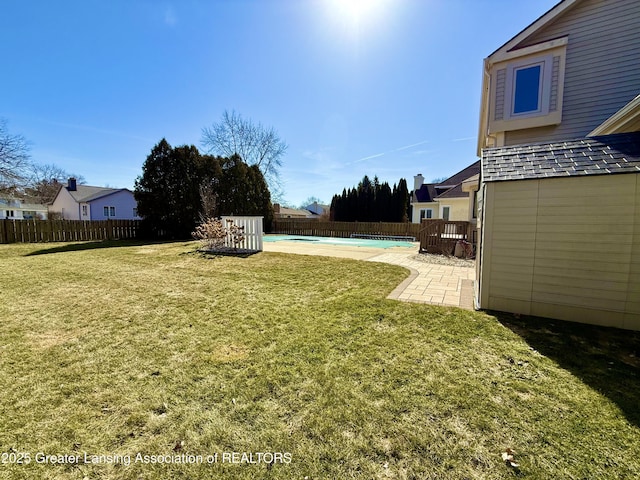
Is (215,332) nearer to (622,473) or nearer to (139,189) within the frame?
(622,473)

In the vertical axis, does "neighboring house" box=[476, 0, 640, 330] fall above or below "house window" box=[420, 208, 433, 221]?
below

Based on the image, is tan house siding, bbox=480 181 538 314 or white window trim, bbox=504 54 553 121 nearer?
tan house siding, bbox=480 181 538 314

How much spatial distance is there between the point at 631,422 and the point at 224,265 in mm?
7800

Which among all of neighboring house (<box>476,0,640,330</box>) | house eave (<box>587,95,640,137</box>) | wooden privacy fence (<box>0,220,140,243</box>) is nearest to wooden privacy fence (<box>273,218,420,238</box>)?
wooden privacy fence (<box>0,220,140,243</box>)

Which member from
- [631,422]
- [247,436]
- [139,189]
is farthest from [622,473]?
[139,189]

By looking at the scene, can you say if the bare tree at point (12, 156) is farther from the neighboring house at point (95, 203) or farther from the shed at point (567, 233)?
the shed at point (567, 233)

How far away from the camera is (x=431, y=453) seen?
5.45 ft

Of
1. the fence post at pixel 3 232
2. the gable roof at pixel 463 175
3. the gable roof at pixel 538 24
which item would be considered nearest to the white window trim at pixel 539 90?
the gable roof at pixel 538 24

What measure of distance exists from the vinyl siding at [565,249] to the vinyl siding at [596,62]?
5.70 metres

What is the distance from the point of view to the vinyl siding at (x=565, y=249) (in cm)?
345

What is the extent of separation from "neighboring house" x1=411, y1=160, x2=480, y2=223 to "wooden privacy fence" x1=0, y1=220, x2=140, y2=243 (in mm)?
18548

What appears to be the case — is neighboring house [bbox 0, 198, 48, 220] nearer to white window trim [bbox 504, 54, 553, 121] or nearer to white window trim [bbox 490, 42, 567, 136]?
white window trim [bbox 490, 42, 567, 136]

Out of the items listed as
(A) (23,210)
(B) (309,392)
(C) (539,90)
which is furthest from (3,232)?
(A) (23,210)

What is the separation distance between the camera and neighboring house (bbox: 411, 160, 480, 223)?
562 inches
